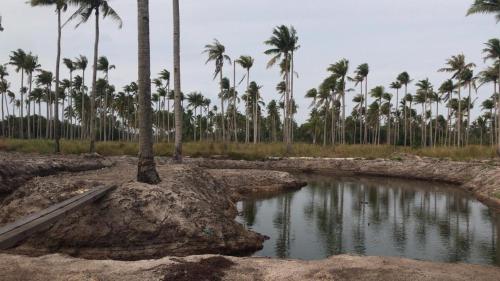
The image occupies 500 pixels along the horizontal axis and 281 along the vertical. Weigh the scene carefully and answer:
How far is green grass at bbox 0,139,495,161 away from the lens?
118ft

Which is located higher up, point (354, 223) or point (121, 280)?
point (121, 280)

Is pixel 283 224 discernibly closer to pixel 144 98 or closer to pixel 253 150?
pixel 144 98

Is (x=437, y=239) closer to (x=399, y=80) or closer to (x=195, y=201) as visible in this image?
(x=195, y=201)

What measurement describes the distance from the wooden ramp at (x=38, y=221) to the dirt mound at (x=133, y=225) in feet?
2.22

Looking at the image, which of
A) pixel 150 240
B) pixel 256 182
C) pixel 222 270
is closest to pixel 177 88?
pixel 256 182

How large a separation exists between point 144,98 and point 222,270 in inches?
247

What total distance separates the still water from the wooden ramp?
16.2ft

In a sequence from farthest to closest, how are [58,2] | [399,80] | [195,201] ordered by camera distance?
[399,80] → [58,2] → [195,201]

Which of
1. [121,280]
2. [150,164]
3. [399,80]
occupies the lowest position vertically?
[121,280]

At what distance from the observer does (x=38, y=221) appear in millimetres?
8203

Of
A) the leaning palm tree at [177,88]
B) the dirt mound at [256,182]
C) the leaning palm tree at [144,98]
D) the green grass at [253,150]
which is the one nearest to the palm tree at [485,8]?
the green grass at [253,150]

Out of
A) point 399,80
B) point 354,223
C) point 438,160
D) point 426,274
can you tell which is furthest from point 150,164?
point 399,80

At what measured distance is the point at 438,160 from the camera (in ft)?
123

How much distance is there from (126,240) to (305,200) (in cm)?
1368
